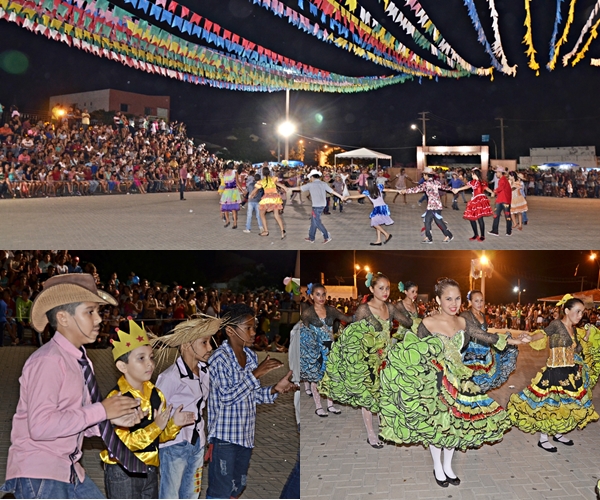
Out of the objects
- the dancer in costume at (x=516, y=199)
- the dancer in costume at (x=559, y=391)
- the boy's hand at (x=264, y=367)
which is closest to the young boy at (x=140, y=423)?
the boy's hand at (x=264, y=367)

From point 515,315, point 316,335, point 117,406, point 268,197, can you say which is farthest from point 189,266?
point 515,315

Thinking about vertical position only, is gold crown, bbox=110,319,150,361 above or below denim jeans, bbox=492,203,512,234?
below

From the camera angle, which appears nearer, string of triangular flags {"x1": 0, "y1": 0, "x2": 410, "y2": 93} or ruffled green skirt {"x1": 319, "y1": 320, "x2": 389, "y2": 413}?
ruffled green skirt {"x1": 319, "y1": 320, "x2": 389, "y2": 413}

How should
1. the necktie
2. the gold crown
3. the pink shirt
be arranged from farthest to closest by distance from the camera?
the gold crown, the necktie, the pink shirt

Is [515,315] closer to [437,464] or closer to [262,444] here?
[262,444]

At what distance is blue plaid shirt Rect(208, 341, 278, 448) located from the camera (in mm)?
3873

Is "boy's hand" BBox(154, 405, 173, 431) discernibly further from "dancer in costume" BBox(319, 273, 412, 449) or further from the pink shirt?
"dancer in costume" BBox(319, 273, 412, 449)

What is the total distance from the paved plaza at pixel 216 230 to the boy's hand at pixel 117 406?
8084mm

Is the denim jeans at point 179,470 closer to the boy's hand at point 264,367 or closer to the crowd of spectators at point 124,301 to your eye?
the boy's hand at point 264,367

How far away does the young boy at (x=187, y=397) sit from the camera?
387cm

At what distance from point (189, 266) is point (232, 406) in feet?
35.3

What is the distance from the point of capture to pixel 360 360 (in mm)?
6254

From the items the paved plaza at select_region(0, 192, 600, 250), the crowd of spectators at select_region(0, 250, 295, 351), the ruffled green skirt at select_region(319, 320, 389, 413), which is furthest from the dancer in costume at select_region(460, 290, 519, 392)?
the crowd of spectators at select_region(0, 250, 295, 351)

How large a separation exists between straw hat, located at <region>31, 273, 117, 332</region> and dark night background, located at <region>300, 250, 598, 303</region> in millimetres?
9608
